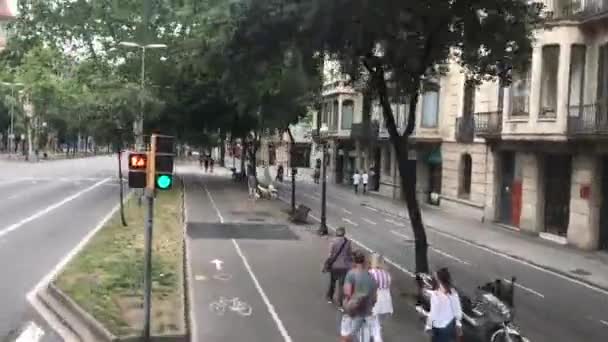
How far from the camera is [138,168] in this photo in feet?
39.4

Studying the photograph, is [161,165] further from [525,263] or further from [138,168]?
[525,263]

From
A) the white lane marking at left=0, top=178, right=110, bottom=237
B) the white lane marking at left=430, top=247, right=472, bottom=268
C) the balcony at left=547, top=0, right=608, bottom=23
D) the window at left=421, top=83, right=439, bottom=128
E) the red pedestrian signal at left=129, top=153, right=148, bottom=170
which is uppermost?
the balcony at left=547, top=0, right=608, bottom=23

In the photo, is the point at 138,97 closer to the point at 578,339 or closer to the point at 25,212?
the point at 25,212

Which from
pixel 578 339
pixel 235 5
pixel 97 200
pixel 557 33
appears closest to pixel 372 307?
pixel 578 339

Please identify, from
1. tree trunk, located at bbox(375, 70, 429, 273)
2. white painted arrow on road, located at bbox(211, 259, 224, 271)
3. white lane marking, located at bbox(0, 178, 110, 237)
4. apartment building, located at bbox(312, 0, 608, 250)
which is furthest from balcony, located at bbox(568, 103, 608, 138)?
white lane marking, located at bbox(0, 178, 110, 237)

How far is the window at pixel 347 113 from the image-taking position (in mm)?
59875

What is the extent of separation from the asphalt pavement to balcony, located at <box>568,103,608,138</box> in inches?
366

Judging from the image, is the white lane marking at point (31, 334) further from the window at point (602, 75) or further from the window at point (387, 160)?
the window at point (387, 160)

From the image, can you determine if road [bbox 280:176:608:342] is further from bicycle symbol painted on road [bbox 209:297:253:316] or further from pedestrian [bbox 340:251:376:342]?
bicycle symbol painted on road [bbox 209:297:253:316]

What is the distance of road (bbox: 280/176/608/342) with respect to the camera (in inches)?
590

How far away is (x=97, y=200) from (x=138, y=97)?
7.11 m

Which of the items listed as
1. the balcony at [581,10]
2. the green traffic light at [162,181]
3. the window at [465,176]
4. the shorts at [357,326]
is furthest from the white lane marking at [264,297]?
the window at [465,176]

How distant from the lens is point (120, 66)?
4894cm

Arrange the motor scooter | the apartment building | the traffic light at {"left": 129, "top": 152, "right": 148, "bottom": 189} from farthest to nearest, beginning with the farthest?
the apartment building → the traffic light at {"left": 129, "top": 152, "right": 148, "bottom": 189} → the motor scooter
